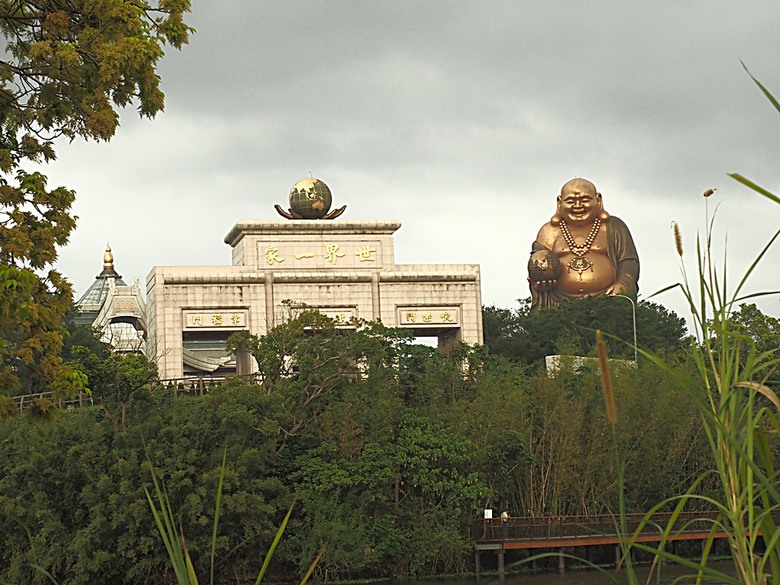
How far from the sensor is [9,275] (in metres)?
6.64

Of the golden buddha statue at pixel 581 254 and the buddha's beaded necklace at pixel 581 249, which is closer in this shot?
the golden buddha statue at pixel 581 254

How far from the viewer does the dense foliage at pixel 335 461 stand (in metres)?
17.5

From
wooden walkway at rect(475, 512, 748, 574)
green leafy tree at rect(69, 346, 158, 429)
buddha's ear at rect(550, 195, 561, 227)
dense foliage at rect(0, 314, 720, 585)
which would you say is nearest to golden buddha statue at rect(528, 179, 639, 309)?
buddha's ear at rect(550, 195, 561, 227)

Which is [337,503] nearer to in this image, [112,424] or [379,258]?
[112,424]

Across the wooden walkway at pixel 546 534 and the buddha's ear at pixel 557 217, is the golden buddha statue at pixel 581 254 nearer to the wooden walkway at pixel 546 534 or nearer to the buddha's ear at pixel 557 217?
the buddha's ear at pixel 557 217

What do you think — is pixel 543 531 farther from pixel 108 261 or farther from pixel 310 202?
pixel 108 261

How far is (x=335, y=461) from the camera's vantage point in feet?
61.8

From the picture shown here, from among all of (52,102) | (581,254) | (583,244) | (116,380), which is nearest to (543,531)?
(116,380)

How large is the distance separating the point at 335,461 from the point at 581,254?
20221 millimetres

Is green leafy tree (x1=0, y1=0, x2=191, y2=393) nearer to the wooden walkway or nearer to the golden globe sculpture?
the wooden walkway

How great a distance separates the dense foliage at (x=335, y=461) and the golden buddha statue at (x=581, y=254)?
1554cm

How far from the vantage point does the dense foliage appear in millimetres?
17516

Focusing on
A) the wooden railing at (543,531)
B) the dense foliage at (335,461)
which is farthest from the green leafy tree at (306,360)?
the wooden railing at (543,531)

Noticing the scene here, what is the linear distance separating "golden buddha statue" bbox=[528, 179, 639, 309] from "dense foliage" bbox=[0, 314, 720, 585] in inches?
612
